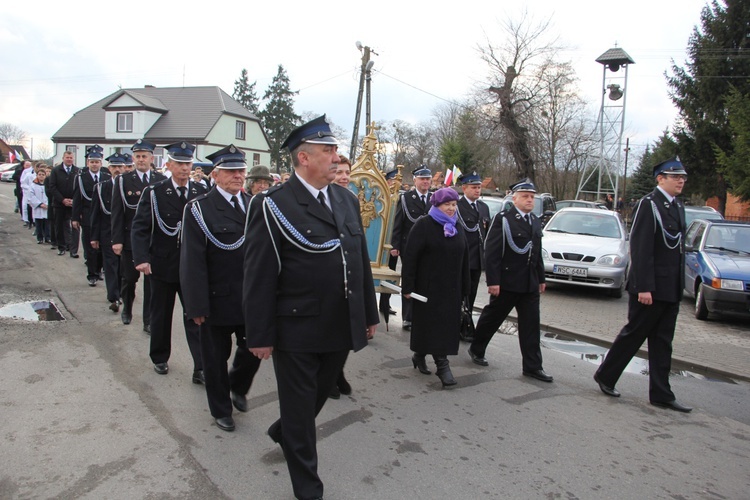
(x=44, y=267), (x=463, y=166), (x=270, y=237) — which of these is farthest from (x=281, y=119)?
(x=270, y=237)

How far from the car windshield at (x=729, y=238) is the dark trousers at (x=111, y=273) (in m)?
9.62

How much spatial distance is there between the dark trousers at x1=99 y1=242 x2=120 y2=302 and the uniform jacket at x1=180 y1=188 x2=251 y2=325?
3.91 metres

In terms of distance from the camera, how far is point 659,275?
519 cm

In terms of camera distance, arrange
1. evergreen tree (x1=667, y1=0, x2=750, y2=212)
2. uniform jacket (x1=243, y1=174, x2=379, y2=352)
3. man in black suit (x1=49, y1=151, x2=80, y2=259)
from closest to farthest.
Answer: uniform jacket (x1=243, y1=174, x2=379, y2=352) < man in black suit (x1=49, y1=151, x2=80, y2=259) < evergreen tree (x1=667, y1=0, x2=750, y2=212)

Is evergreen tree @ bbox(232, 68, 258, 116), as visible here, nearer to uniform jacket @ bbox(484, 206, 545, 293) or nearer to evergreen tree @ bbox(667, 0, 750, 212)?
evergreen tree @ bbox(667, 0, 750, 212)

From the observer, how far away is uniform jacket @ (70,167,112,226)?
32.8ft

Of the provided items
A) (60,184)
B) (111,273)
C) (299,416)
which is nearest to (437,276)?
(299,416)

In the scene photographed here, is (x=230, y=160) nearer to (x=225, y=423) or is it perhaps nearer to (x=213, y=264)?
(x=213, y=264)

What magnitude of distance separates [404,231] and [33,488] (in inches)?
218

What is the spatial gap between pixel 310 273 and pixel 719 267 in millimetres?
8147

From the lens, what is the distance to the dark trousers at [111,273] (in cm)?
769

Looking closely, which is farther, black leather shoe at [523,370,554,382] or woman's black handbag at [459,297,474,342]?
woman's black handbag at [459,297,474,342]

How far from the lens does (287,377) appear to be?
10.3 feet

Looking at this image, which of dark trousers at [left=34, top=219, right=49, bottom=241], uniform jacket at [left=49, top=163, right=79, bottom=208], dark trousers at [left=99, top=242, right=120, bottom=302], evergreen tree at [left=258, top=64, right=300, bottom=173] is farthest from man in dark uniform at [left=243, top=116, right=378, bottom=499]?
evergreen tree at [left=258, top=64, right=300, bottom=173]
